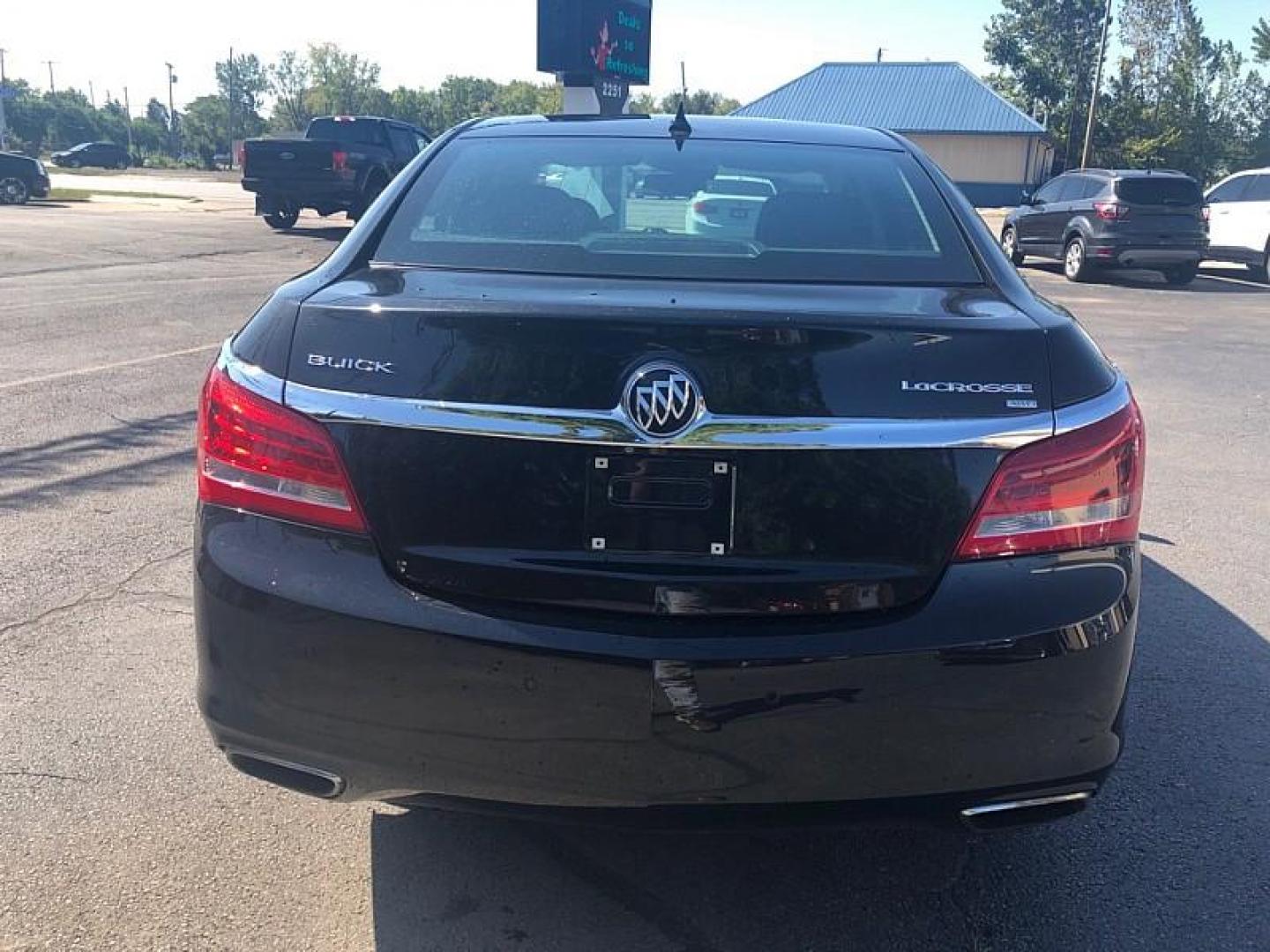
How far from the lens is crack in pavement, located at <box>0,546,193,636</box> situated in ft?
13.1

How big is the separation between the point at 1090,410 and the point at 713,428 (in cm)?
74

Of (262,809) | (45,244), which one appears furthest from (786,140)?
(45,244)

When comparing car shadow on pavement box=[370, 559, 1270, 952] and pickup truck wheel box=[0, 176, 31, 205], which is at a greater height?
pickup truck wheel box=[0, 176, 31, 205]

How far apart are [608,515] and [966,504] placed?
0.65 metres

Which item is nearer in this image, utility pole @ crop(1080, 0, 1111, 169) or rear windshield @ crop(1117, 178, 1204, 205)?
rear windshield @ crop(1117, 178, 1204, 205)

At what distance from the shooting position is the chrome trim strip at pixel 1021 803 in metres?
2.22

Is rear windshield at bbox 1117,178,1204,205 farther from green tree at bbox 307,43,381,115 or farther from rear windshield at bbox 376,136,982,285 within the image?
green tree at bbox 307,43,381,115

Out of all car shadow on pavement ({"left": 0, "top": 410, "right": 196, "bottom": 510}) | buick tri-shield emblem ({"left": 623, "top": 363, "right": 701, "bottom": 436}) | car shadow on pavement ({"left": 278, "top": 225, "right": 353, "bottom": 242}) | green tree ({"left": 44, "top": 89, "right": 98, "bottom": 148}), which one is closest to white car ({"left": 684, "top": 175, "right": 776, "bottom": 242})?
buick tri-shield emblem ({"left": 623, "top": 363, "right": 701, "bottom": 436})

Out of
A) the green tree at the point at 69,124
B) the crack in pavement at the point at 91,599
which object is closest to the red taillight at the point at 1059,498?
the crack in pavement at the point at 91,599

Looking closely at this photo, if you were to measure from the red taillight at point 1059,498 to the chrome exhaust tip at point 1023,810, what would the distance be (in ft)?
1.60

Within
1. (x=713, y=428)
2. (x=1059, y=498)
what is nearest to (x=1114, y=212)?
(x=1059, y=498)

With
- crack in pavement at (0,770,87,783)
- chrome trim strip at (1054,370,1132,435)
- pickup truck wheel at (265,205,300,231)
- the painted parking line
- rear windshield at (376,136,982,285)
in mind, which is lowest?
crack in pavement at (0,770,87,783)

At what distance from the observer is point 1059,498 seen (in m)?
2.18

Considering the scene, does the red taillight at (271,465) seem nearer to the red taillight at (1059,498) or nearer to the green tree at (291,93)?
the red taillight at (1059,498)
